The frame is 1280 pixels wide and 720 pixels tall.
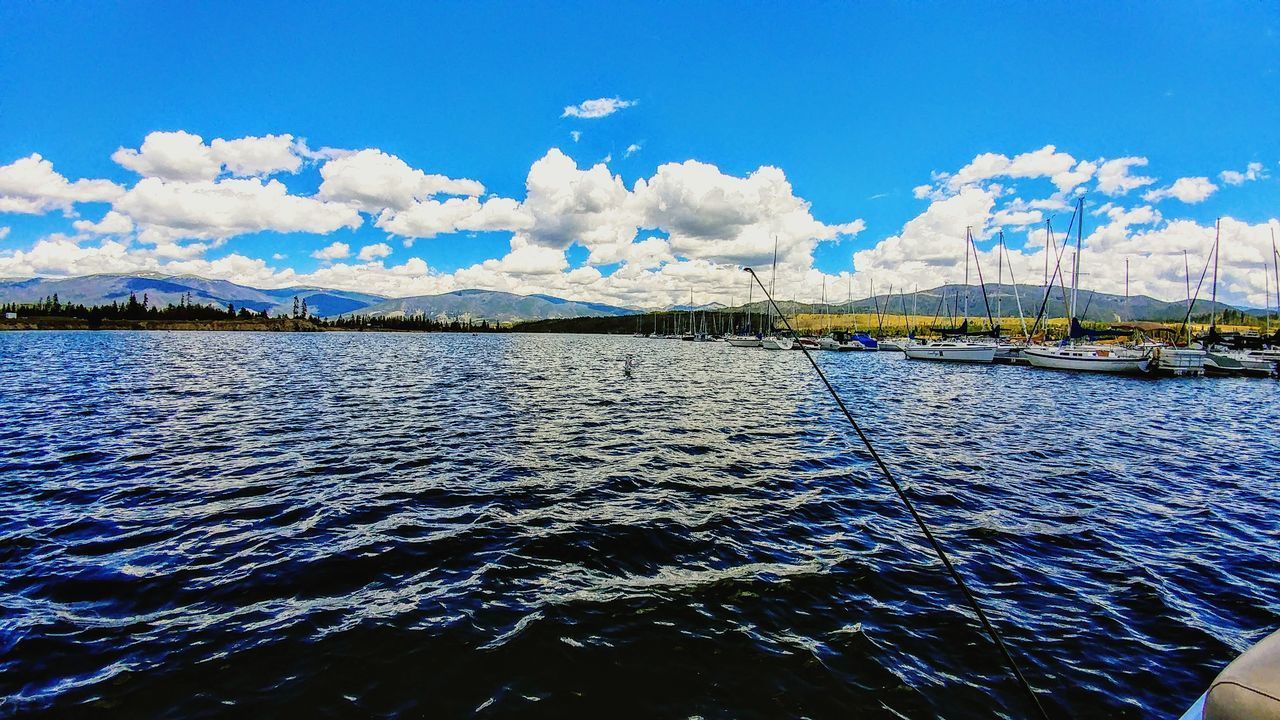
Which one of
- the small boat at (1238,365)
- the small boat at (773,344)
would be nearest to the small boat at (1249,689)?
the small boat at (1238,365)

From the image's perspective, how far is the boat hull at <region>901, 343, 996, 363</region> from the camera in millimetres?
83188

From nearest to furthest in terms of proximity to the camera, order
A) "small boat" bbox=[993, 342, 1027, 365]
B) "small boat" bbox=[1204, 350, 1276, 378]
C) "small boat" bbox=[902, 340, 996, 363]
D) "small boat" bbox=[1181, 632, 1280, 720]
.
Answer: "small boat" bbox=[1181, 632, 1280, 720]
"small boat" bbox=[1204, 350, 1276, 378]
"small boat" bbox=[993, 342, 1027, 365]
"small boat" bbox=[902, 340, 996, 363]

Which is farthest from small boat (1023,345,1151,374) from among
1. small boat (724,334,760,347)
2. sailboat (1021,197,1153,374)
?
small boat (724,334,760,347)

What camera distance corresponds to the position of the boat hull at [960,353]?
8319cm

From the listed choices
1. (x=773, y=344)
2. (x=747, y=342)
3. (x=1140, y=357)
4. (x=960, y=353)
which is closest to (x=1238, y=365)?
(x=1140, y=357)

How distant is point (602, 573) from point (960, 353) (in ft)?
304

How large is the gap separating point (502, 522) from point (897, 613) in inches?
296

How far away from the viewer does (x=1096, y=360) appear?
63.4 m

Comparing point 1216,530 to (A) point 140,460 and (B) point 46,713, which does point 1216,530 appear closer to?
A: (B) point 46,713

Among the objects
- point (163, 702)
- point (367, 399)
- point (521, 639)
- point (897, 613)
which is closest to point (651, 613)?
point (521, 639)

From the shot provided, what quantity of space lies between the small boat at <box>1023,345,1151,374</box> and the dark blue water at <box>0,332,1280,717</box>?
5282cm

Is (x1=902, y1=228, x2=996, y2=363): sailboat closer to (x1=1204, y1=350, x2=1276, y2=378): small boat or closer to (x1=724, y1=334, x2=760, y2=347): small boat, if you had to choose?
(x1=1204, y1=350, x2=1276, y2=378): small boat

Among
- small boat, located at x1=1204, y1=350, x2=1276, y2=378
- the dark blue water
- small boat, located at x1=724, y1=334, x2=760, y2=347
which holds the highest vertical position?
small boat, located at x1=724, y1=334, x2=760, y2=347

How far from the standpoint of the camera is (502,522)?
36.6 ft
